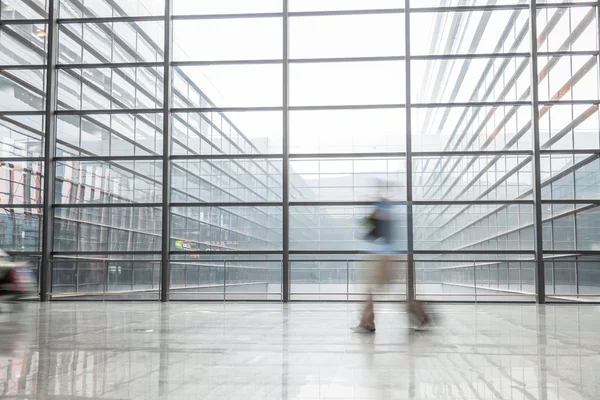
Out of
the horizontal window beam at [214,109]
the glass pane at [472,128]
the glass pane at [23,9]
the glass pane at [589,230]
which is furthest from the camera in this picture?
the glass pane at [23,9]

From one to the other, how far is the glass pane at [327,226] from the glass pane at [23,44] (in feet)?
23.0

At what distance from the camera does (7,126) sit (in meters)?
14.3

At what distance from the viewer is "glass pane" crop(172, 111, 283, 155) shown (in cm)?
1408

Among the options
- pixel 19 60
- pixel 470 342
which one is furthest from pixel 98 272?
pixel 470 342

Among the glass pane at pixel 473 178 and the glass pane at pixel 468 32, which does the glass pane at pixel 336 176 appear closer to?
the glass pane at pixel 473 178

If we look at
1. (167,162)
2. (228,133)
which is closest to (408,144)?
(228,133)

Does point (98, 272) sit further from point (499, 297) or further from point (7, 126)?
point (499, 297)

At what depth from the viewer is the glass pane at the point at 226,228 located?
13.8 meters

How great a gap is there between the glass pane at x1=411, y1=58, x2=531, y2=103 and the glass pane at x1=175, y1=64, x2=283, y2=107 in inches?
125

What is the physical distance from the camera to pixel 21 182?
1427 centimetres

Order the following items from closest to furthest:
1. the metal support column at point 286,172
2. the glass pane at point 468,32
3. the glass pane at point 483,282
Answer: the glass pane at point 483,282 → the metal support column at point 286,172 → the glass pane at point 468,32

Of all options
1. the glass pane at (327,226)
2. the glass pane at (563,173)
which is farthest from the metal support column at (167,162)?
the glass pane at (563,173)

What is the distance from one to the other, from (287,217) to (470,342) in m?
7.79

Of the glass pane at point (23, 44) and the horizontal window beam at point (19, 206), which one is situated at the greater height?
the glass pane at point (23, 44)
